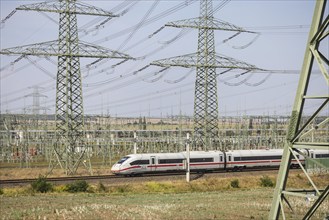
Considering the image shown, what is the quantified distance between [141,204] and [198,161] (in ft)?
70.3

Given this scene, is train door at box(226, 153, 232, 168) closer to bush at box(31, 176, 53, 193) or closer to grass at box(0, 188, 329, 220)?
grass at box(0, 188, 329, 220)

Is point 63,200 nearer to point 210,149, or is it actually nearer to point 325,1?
point 325,1

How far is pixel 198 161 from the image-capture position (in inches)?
1881

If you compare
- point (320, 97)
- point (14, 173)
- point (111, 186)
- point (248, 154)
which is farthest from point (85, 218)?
point (248, 154)

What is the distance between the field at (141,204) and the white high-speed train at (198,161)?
5.76 metres

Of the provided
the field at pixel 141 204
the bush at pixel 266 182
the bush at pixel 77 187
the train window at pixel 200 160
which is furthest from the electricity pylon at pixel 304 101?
the train window at pixel 200 160

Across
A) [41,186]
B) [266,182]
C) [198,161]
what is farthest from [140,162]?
[41,186]

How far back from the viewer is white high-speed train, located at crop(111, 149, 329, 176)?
145 feet

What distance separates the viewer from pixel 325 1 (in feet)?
37.4

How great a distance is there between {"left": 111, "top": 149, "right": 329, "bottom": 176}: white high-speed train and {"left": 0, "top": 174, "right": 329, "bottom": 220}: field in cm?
576

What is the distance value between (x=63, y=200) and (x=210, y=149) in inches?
1028

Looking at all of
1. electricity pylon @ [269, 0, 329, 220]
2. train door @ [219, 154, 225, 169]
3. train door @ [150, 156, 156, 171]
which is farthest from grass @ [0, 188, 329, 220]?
train door @ [219, 154, 225, 169]

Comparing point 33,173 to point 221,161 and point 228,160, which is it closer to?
point 221,161

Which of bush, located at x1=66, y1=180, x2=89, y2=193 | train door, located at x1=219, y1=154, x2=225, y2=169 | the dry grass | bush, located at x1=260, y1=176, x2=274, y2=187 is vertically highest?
train door, located at x1=219, y1=154, x2=225, y2=169
